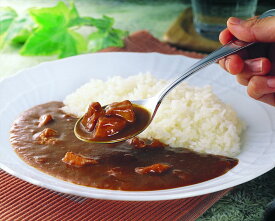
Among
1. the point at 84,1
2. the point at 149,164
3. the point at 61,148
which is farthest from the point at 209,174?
the point at 84,1

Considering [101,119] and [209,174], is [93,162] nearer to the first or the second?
[101,119]

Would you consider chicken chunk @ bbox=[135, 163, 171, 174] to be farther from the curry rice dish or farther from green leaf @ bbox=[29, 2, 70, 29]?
green leaf @ bbox=[29, 2, 70, 29]

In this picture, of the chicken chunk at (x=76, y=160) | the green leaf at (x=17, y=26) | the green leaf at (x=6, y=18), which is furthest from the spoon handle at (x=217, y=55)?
the green leaf at (x=6, y=18)

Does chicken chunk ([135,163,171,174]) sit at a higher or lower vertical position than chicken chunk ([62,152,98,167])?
lower

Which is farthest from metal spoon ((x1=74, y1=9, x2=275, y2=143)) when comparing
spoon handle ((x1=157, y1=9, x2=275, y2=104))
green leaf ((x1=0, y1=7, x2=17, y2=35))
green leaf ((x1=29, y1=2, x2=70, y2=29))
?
green leaf ((x1=0, y1=7, x2=17, y2=35))

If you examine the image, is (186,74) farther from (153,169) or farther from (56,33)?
(56,33)

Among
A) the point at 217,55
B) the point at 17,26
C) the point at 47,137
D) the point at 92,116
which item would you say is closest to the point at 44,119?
the point at 47,137
